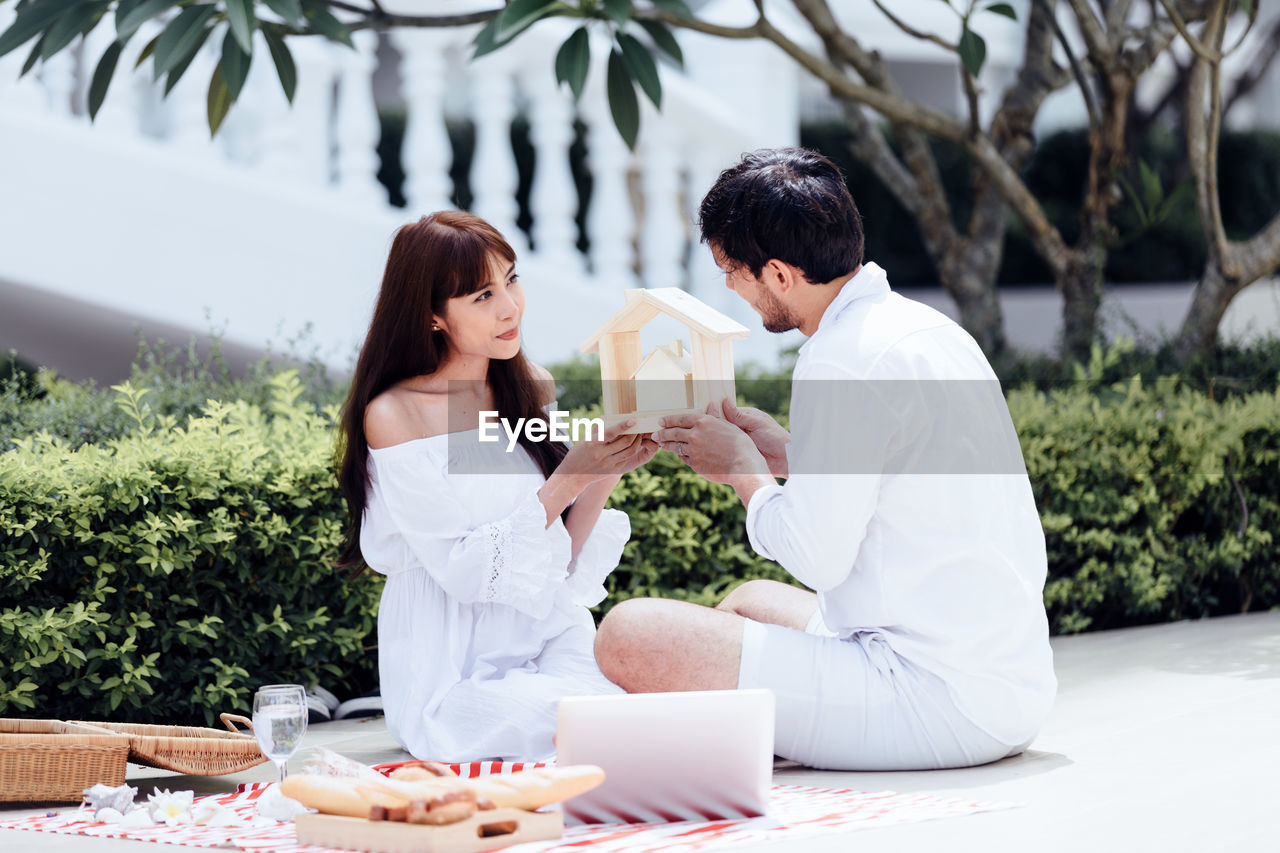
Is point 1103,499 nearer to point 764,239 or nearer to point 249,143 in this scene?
point 764,239

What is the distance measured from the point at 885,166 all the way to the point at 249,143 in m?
3.07

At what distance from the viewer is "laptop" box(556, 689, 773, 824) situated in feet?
8.28

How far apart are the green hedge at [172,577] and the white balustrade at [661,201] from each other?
3.11m

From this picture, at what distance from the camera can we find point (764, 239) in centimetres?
288

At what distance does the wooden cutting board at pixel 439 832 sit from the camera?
7.66ft

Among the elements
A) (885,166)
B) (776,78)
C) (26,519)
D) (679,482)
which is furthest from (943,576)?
(776,78)

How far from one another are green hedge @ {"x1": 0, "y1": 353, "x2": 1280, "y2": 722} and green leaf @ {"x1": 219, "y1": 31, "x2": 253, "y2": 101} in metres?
0.96

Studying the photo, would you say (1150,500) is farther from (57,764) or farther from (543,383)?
(57,764)

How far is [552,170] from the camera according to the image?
6.84m

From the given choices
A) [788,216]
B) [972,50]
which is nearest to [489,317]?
[788,216]

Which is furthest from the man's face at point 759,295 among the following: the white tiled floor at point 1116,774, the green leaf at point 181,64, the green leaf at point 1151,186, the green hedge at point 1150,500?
the green leaf at point 1151,186

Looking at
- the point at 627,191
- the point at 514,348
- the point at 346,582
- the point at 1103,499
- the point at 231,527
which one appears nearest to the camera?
the point at 514,348

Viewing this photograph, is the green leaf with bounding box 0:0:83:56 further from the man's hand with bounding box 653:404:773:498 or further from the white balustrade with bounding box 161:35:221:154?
the man's hand with bounding box 653:404:773:498

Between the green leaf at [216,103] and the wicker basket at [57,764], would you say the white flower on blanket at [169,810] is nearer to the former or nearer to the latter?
the wicker basket at [57,764]
